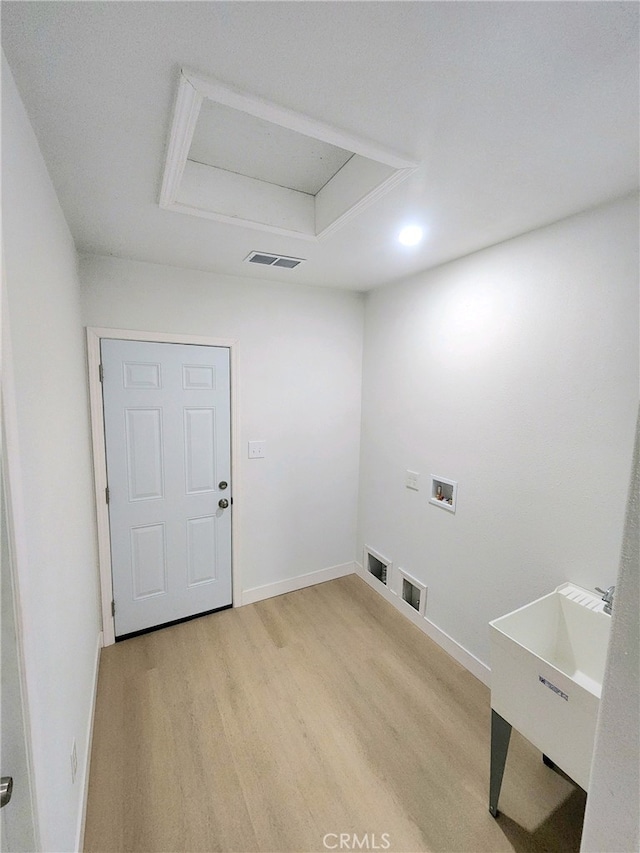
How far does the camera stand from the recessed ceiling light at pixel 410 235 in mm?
1725

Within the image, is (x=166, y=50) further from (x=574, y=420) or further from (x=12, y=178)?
(x=574, y=420)

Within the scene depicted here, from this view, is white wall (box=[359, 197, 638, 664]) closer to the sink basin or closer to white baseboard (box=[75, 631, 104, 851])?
the sink basin

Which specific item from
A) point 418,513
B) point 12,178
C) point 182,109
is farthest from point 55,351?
point 418,513

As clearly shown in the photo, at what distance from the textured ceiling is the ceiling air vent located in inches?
26.2

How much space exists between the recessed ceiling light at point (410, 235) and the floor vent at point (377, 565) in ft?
7.39

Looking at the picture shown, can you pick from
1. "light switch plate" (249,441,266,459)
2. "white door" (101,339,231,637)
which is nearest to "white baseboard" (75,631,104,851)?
"white door" (101,339,231,637)

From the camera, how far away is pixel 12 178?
868mm

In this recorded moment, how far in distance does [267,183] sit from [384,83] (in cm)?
93

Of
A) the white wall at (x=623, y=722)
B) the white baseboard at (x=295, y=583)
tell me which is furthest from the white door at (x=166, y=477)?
the white wall at (x=623, y=722)

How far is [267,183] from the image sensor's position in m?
1.69

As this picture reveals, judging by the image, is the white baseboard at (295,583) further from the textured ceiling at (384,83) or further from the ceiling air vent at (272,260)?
the textured ceiling at (384,83)

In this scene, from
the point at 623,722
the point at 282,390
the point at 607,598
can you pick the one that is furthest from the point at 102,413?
the point at 607,598

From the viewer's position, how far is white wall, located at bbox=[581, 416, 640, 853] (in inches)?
20.2

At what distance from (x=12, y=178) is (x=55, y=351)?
56cm
